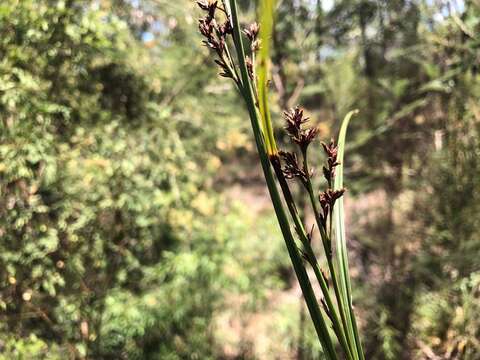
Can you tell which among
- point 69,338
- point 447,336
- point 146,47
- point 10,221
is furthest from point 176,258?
point 447,336

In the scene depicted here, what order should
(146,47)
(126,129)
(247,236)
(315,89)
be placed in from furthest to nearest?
(315,89)
(247,236)
(146,47)
(126,129)

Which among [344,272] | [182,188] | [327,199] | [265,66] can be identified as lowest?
[344,272]

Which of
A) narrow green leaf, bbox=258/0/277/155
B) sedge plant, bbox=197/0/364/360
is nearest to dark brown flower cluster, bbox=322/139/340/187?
sedge plant, bbox=197/0/364/360

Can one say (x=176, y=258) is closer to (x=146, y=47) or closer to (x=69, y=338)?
(x=69, y=338)

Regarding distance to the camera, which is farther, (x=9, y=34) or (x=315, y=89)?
(x=315, y=89)

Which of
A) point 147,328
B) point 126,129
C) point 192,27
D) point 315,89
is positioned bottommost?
point 147,328

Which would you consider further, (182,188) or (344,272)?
(182,188)

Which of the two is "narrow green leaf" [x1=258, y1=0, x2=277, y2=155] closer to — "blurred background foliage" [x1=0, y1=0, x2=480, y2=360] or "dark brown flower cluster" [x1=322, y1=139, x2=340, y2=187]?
"dark brown flower cluster" [x1=322, y1=139, x2=340, y2=187]

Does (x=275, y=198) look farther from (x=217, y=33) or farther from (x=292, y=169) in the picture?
(x=217, y=33)

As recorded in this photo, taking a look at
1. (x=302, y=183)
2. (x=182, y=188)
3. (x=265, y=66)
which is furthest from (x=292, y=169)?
(x=182, y=188)
